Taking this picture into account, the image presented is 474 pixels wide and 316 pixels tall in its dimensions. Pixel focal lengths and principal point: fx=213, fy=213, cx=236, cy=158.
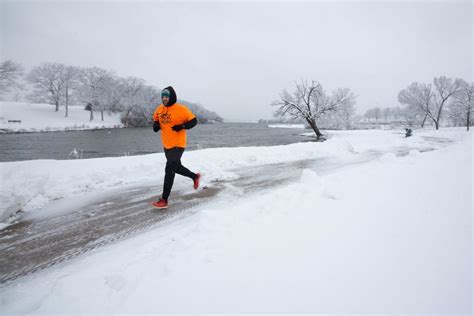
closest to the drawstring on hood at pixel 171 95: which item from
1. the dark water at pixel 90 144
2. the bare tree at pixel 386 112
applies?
the dark water at pixel 90 144

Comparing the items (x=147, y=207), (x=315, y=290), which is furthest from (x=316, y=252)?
(x=147, y=207)

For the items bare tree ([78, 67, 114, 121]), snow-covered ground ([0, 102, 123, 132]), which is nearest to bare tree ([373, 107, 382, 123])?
bare tree ([78, 67, 114, 121])

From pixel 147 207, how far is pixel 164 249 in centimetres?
177

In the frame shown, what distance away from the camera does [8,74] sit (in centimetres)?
3584

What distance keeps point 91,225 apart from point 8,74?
51037mm

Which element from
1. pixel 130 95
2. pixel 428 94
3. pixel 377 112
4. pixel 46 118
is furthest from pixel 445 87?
pixel 377 112

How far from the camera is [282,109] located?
86.1 feet

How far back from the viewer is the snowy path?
2.43 metres

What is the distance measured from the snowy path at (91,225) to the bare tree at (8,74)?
49.6 meters

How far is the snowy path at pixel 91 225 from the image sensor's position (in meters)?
2.43

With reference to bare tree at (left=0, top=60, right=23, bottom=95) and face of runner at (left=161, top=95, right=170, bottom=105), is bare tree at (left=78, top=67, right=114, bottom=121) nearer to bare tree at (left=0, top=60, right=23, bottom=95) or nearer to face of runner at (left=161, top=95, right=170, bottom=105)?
bare tree at (left=0, top=60, right=23, bottom=95)

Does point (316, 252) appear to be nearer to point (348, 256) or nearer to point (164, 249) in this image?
point (348, 256)

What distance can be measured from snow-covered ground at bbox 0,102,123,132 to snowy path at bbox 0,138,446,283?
127 feet

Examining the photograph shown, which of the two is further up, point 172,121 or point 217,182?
point 172,121
